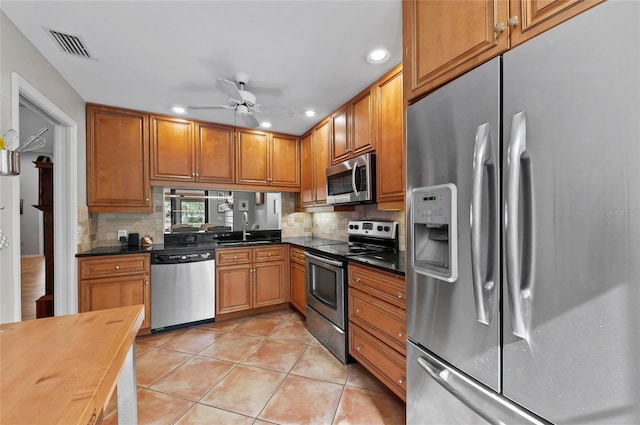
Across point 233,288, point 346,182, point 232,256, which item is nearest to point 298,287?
point 233,288

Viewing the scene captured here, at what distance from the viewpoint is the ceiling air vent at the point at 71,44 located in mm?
1700

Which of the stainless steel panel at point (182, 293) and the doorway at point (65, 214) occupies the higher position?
the doorway at point (65, 214)

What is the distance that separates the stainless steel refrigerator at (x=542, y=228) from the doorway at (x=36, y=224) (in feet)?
6.99

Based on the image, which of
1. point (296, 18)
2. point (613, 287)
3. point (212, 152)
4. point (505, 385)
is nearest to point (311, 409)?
point (505, 385)

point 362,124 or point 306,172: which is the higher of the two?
point 362,124

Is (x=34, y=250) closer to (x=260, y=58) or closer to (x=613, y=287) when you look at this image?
(x=260, y=58)

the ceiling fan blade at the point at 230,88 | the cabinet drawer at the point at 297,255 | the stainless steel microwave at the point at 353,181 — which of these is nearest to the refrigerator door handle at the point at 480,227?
the stainless steel microwave at the point at 353,181

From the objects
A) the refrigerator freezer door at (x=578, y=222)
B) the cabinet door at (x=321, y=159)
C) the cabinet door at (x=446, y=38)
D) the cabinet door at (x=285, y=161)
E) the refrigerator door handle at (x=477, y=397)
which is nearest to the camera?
the refrigerator freezer door at (x=578, y=222)

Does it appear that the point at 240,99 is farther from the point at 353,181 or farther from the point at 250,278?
the point at 250,278

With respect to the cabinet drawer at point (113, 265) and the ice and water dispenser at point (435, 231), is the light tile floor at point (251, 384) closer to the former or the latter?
the cabinet drawer at point (113, 265)

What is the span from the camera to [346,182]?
2691 mm

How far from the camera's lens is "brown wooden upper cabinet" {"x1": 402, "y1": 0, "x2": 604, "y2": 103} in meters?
0.87

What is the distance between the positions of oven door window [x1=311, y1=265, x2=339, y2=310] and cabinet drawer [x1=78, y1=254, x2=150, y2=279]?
174cm

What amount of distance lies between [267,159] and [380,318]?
8.39 feet
